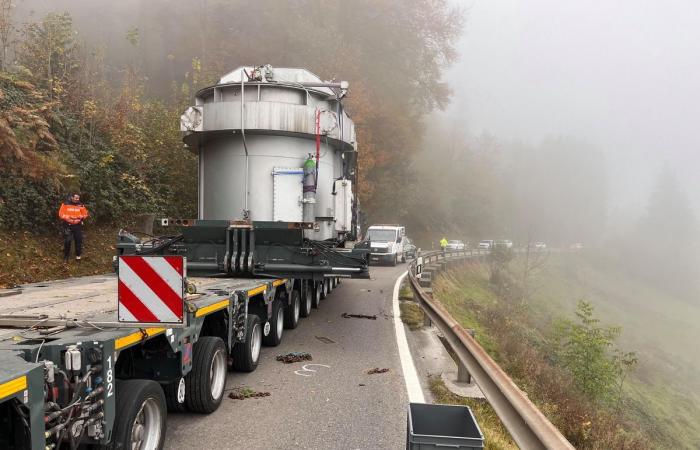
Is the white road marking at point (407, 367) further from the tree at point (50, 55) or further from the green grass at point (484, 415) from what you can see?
the tree at point (50, 55)

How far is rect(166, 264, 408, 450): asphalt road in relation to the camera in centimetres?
434

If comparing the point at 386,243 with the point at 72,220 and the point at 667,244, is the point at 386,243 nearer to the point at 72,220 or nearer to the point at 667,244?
the point at 72,220

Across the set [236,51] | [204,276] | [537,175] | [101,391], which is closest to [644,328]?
[236,51]

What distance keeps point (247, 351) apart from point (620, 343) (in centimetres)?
3985

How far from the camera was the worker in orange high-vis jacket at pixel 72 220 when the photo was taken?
11.1 m

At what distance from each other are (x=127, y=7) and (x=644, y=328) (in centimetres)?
5829

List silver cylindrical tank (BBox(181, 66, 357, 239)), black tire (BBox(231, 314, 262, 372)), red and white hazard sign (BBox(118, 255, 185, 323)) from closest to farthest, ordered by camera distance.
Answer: red and white hazard sign (BBox(118, 255, 185, 323))
black tire (BBox(231, 314, 262, 372))
silver cylindrical tank (BBox(181, 66, 357, 239))

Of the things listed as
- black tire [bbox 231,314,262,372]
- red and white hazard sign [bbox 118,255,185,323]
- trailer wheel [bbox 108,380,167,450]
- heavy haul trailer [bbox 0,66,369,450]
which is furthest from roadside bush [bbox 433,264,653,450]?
red and white hazard sign [bbox 118,255,185,323]

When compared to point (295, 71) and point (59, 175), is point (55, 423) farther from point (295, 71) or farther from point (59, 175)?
point (59, 175)

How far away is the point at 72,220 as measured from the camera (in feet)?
37.1

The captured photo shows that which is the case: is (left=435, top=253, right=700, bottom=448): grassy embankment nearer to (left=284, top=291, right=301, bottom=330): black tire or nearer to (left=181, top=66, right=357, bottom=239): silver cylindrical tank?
(left=284, top=291, right=301, bottom=330): black tire

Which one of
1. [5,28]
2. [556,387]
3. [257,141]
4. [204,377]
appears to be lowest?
[556,387]

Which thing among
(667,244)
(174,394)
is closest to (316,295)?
(174,394)

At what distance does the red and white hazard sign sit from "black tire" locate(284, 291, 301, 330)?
5191 millimetres
